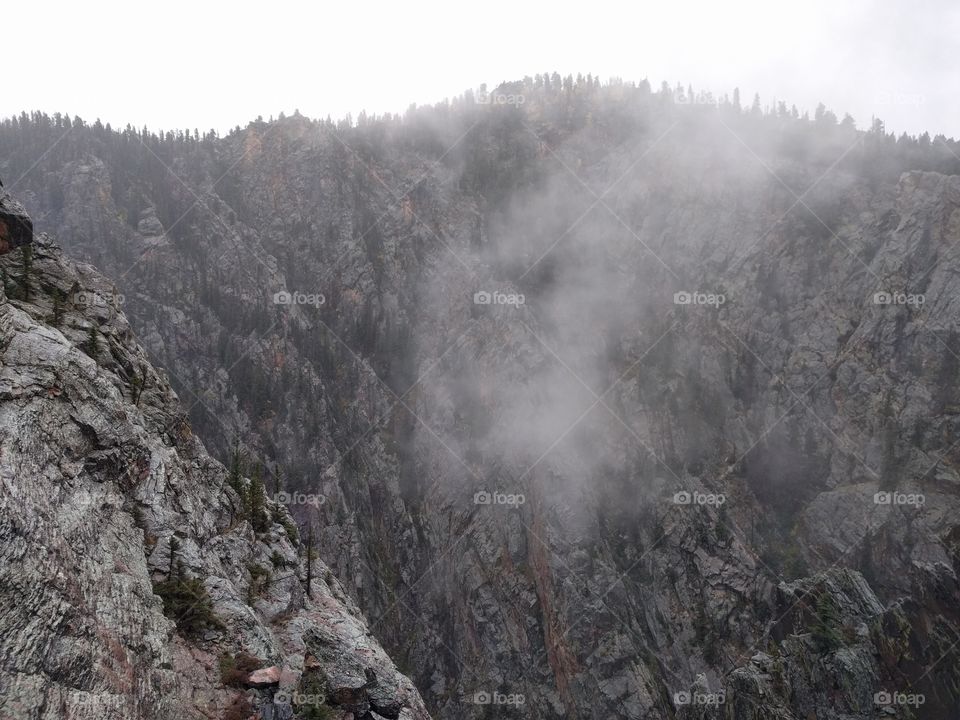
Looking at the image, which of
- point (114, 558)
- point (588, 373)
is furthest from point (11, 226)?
point (588, 373)

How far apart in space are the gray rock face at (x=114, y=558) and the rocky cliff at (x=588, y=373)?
150 ft

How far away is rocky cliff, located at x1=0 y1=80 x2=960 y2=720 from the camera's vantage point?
7106cm

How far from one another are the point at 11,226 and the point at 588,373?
235 feet

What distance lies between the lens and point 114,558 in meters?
20.5

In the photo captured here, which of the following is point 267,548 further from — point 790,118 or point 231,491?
point 790,118

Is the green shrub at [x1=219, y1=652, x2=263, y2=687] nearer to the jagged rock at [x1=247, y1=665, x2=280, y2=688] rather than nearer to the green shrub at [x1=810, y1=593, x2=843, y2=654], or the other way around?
the jagged rock at [x1=247, y1=665, x2=280, y2=688]

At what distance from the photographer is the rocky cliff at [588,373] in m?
71.1

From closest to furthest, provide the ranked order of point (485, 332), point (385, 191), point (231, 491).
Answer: point (231, 491) < point (485, 332) < point (385, 191)

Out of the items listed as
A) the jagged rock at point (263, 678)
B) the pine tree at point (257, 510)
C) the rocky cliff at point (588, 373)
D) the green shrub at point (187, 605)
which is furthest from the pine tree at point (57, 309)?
the rocky cliff at point (588, 373)

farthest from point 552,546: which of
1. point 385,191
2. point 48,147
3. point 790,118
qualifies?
point 48,147

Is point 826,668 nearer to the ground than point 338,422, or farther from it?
nearer to the ground

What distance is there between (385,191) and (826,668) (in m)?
85.3

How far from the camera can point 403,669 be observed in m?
72.4

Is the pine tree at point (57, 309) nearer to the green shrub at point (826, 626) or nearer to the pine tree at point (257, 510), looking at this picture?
the pine tree at point (257, 510)
